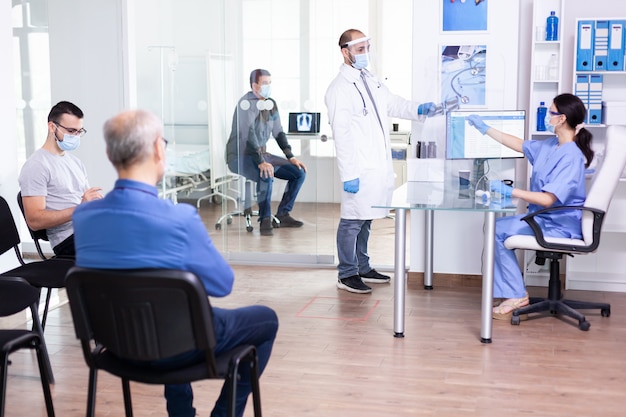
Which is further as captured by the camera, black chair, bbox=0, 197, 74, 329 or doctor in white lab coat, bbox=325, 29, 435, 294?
doctor in white lab coat, bbox=325, 29, 435, 294

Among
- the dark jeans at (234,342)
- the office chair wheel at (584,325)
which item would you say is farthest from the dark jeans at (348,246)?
the dark jeans at (234,342)

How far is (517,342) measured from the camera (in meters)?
4.15

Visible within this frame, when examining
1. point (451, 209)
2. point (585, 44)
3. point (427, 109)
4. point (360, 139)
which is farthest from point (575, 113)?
point (360, 139)

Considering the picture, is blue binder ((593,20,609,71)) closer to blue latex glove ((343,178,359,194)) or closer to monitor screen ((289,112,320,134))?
blue latex glove ((343,178,359,194))

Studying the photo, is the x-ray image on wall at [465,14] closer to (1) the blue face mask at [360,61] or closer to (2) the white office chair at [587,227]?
(1) the blue face mask at [360,61]

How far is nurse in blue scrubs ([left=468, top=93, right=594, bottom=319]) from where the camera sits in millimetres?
4328

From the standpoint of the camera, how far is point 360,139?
509 centimetres

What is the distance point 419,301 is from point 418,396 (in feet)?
5.29

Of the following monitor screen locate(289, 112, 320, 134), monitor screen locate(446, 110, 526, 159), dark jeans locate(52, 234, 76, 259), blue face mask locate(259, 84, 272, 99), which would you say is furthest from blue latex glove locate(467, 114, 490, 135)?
dark jeans locate(52, 234, 76, 259)

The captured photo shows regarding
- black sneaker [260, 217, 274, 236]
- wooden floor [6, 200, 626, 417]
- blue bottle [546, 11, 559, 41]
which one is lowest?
wooden floor [6, 200, 626, 417]

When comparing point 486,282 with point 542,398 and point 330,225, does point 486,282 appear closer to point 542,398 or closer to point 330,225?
point 542,398

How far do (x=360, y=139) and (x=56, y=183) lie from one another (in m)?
1.90

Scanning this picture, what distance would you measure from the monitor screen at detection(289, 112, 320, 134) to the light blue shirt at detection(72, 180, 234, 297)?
145 inches

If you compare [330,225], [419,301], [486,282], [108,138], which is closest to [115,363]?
[108,138]
